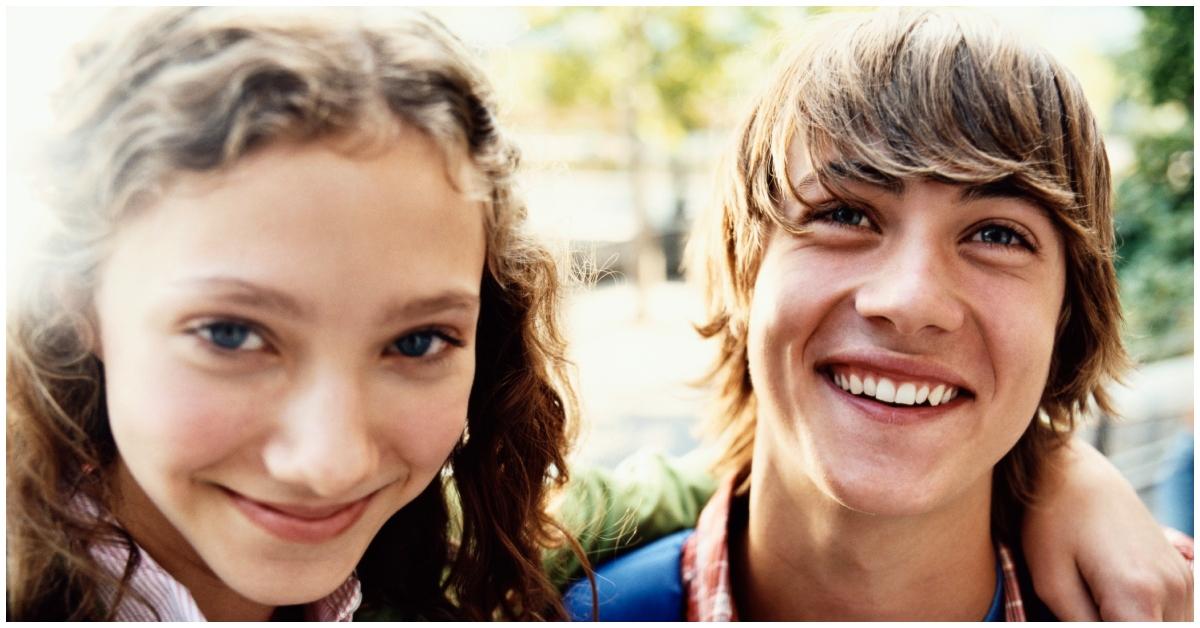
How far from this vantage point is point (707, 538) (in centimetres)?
188

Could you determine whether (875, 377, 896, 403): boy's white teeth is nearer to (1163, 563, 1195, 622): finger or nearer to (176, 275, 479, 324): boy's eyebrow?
(1163, 563, 1195, 622): finger

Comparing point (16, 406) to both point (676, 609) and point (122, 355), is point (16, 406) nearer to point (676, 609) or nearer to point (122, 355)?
point (122, 355)

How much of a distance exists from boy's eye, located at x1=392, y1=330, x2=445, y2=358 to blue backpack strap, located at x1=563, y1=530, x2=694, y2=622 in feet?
2.17

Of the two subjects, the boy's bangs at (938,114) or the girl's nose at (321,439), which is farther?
the boy's bangs at (938,114)

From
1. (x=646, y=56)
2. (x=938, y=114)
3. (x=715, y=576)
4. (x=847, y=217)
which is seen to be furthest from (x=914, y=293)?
(x=646, y=56)

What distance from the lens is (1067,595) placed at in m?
1.74

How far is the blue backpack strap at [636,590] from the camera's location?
1.74m

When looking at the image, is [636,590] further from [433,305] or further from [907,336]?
[433,305]

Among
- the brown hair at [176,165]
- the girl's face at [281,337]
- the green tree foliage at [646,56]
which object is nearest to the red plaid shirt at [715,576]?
the brown hair at [176,165]

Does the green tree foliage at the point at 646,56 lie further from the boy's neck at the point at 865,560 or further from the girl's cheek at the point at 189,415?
the girl's cheek at the point at 189,415

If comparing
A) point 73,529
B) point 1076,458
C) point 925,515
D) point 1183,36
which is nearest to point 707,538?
point 925,515

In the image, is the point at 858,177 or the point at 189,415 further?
the point at 858,177

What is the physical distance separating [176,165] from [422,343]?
372 millimetres

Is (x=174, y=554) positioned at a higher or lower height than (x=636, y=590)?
higher
